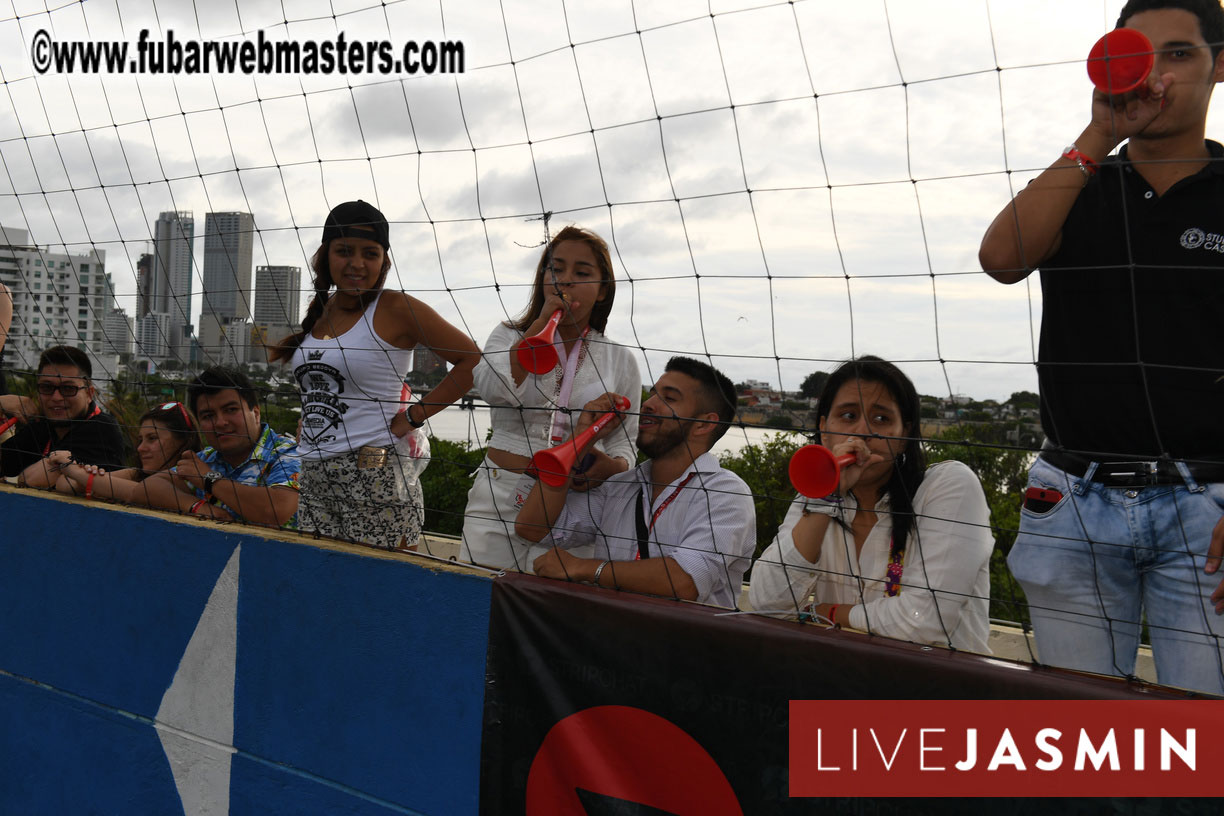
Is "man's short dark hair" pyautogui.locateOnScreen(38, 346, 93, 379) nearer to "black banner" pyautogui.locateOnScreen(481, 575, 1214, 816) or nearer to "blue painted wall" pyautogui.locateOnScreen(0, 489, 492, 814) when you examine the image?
"blue painted wall" pyautogui.locateOnScreen(0, 489, 492, 814)

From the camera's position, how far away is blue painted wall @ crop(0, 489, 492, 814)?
2240 mm

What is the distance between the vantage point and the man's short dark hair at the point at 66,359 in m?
3.98

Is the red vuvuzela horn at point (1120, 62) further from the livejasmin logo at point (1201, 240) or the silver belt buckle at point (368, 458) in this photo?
the silver belt buckle at point (368, 458)

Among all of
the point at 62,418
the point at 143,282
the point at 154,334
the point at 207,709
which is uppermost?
the point at 143,282

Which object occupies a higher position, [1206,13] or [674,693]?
[1206,13]

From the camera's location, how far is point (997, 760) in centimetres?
162

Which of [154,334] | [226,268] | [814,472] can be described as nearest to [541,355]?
[814,472]

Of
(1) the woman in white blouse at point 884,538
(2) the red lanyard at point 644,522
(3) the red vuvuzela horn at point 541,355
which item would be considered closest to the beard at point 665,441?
(2) the red lanyard at point 644,522

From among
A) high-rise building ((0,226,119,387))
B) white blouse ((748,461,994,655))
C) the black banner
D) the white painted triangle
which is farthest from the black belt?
high-rise building ((0,226,119,387))

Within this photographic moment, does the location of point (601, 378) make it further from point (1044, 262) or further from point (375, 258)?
point (1044, 262)

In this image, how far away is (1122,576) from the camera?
1.78 metres

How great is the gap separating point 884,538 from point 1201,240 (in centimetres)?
80

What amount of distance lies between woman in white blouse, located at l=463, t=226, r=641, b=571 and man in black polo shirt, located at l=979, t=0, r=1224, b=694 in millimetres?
1041

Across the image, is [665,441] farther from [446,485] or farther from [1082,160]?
[446,485]
